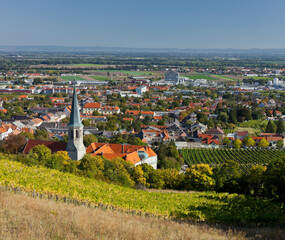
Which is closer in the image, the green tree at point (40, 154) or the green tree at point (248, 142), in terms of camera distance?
the green tree at point (40, 154)

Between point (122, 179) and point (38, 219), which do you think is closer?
point (38, 219)

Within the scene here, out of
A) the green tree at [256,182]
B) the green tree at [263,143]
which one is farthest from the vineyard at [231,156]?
the green tree at [256,182]

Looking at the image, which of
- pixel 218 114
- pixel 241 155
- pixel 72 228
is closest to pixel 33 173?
pixel 72 228

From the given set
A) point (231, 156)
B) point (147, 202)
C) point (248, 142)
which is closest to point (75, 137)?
point (147, 202)

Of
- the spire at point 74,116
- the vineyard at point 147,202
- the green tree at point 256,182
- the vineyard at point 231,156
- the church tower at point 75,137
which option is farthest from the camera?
the vineyard at point 231,156

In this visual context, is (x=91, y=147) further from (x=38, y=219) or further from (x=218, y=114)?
(x=218, y=114)

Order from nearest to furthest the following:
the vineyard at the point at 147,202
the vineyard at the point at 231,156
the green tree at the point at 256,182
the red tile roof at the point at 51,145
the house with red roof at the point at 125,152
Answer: the vineyard at the point at 147,202, the green tree at the point at 256,182, the red tile roof at the point at 51,145, the house with red roof at the point at 125,152, the vineyard at the point at 231,156

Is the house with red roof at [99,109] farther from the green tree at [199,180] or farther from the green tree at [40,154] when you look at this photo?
the green tree at [199,180]
